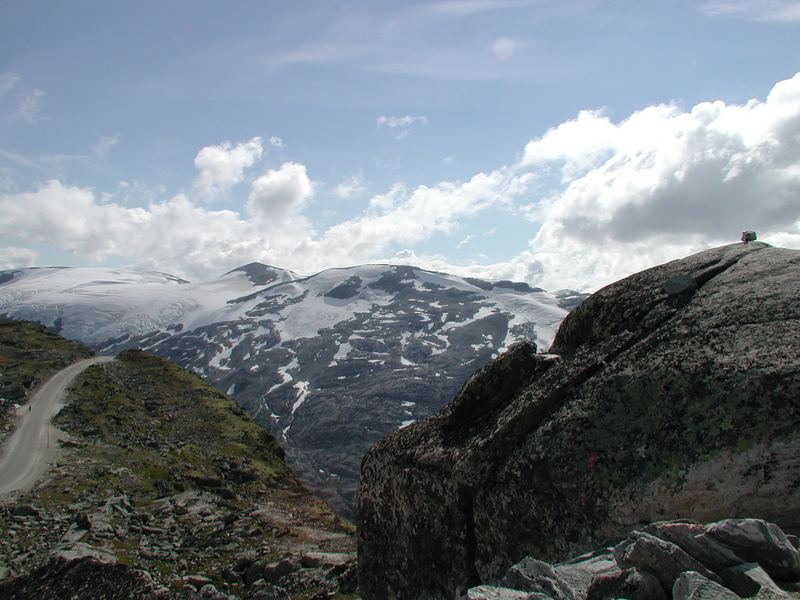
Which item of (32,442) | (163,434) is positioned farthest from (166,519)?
(163,434)

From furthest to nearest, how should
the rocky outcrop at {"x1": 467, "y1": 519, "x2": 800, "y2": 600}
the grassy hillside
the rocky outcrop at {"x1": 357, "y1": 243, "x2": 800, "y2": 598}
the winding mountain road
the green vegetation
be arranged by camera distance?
1. the grassy hillside
2. the green vegetation
3. the winding mountain road
4. the rocky outcrop at {"x1": 357, "y1": 243, "x2": 800, "y2": 598}
5. the rocky outcrop at {"x1": 467, "y1": 519, "x2": 800, "y2": 600}

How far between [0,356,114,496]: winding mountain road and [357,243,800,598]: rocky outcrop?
45907 millimetres

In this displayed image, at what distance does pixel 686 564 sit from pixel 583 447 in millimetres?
3850

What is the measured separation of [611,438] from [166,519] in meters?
40.0

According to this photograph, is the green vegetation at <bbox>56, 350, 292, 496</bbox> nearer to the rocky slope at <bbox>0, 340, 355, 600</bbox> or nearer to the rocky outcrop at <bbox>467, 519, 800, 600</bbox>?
the rocky slope at <bbox>0, 340, 355, 600</bbox>

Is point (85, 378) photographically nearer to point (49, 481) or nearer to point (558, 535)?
point (49, 481)

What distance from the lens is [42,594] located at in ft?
84.0

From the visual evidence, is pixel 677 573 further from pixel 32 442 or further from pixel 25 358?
pixel 25 358

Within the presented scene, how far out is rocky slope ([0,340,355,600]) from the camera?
27.1 m

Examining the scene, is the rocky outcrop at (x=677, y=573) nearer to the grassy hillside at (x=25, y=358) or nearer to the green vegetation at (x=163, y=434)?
the green vegetation at (x=163, y=434)

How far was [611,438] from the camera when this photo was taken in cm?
1084

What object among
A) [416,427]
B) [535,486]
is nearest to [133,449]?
[416,427]

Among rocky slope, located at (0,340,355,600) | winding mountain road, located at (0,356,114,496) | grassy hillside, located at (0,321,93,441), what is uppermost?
grassy hillside, located at (0,321,93,441)

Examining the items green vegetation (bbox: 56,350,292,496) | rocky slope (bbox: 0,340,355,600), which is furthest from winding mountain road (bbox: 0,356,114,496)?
green vegetation (bbox: 56,350,292,496)
